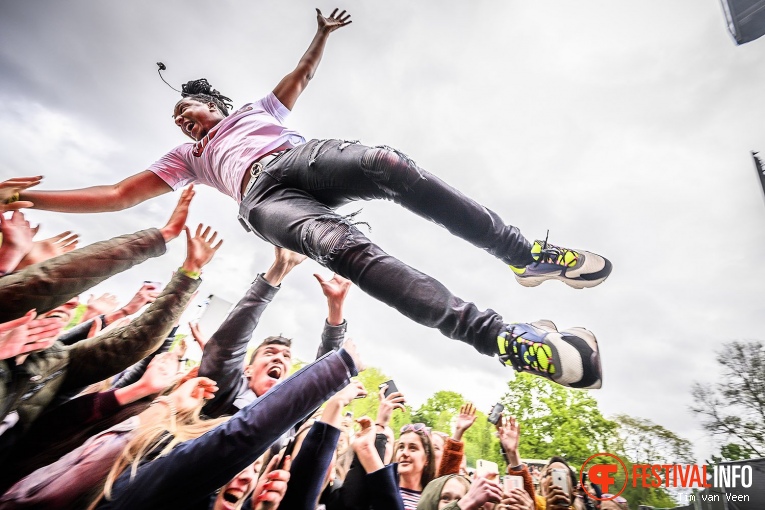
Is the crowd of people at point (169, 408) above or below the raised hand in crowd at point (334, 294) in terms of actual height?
below

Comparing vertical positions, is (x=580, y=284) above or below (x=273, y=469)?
above

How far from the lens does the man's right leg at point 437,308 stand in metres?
0.91

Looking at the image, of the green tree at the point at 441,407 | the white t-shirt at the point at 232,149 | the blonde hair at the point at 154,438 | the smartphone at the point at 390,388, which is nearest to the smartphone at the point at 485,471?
the smartphone at the point at 390,388

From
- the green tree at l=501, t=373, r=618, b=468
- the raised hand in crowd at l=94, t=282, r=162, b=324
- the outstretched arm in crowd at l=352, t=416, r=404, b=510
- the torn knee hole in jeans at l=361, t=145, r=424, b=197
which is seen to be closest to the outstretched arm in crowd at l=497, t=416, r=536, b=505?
the outstretched arm in crowd at l=352, t=416, r=404, b=510

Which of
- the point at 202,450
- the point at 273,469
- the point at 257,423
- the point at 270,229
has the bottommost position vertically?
the point at 273,469

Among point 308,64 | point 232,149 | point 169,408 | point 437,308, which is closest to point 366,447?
point 169,408

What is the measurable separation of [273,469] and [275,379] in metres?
0.57

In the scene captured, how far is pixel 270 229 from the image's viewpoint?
1.33m

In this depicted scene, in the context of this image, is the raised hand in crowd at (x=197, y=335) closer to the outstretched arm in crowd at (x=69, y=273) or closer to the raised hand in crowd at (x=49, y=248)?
the outstretched arm in crowd at (x=69, y=273)

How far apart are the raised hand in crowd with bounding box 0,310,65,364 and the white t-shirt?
91cm

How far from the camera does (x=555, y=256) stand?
1440 millimetres

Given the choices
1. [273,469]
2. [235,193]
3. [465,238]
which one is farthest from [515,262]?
[273,469]

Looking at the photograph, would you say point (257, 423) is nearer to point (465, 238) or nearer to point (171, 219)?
point (465, 238)

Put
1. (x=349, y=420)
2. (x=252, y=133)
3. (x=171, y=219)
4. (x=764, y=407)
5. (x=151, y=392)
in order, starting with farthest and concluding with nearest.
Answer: (x=764, y=407) < (x=349, y=420) < (x=171, y=219) < (x=151, y=392) < (x=252, y=133)
